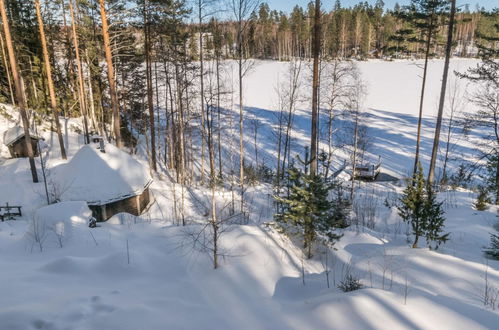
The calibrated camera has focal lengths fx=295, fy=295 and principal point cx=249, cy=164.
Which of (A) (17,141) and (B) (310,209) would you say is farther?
(A) (17,141)

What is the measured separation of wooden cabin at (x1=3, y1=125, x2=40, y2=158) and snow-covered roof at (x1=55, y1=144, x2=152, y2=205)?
8451mm

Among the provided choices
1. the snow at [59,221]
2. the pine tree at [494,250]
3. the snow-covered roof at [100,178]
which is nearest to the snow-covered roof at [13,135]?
the snow-covered roof at [100,178]

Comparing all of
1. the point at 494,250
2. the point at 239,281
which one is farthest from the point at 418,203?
the point at 239,281

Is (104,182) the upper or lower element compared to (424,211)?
lower

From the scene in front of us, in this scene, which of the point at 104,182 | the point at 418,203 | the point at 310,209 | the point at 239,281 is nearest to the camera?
the point at 239,281

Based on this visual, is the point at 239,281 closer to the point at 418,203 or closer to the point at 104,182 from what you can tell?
the point at 418,203

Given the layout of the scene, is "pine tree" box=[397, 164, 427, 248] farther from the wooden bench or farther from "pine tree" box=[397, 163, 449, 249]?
the wooden bench

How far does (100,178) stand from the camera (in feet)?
41.3

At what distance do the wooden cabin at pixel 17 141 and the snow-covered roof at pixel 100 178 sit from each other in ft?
27.7

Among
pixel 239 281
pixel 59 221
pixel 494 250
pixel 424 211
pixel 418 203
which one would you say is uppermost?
pixel 418 203

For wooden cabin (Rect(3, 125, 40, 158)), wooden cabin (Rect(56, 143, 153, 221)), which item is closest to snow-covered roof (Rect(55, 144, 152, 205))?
wooden cabin (Rect(56, 143, 153, 221))

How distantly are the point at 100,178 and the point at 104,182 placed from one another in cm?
25

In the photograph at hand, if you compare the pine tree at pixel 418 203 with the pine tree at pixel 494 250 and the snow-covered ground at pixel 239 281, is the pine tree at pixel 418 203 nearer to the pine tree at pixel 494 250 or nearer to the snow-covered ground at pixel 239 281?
the snow-covered ground at pixel 239 281

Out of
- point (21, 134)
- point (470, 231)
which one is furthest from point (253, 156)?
point (470, 231)
